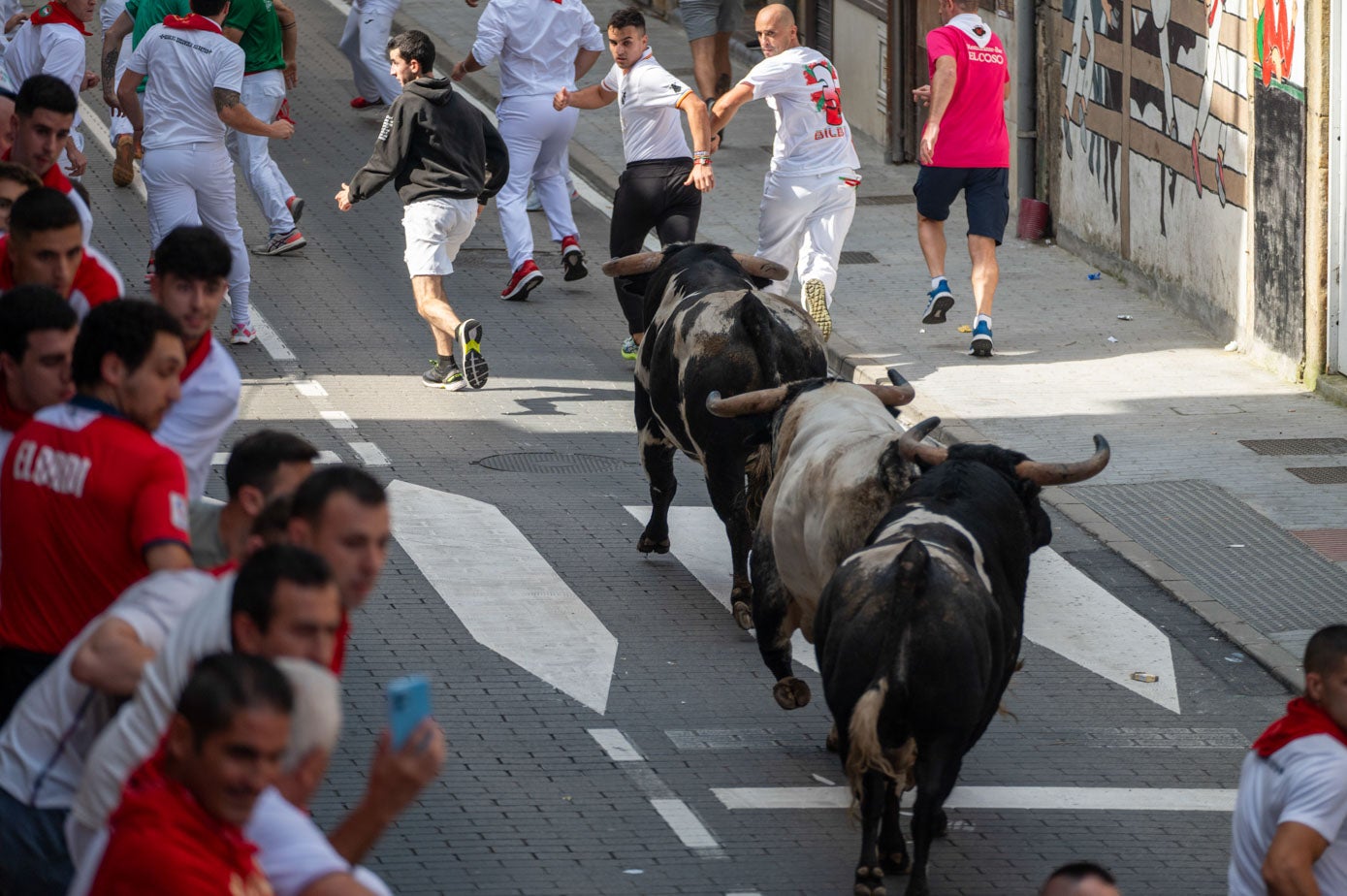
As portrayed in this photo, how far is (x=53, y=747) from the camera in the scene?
5.16 meters

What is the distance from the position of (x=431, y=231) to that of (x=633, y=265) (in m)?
3.38

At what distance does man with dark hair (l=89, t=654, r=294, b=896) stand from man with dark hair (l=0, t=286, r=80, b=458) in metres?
2.30

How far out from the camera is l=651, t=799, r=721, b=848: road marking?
25.6 feet

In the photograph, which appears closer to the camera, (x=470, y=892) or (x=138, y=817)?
(x=138, y=817)

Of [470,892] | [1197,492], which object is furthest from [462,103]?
[470,892]

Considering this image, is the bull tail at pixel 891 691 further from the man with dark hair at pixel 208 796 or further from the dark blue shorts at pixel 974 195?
the dark blue shorts at pixel 974 195

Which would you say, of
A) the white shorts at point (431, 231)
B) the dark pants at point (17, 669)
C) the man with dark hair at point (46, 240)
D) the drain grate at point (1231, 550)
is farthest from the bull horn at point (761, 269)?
the dark pants at point (17, 669)

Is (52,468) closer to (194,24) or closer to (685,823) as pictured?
(685,823)

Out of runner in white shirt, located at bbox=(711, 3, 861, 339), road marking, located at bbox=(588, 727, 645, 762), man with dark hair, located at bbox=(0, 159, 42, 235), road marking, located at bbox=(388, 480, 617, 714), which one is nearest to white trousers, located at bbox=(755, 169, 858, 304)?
runner in white shirt, located at bbox=(711, 3, 861, 339)

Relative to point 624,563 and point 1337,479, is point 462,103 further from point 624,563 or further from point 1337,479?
point 1337,479

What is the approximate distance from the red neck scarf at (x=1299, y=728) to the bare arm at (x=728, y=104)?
29.5ft

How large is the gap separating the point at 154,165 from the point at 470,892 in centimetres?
832

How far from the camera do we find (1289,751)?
5.73 m

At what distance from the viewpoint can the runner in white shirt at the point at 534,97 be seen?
16.5 meters
